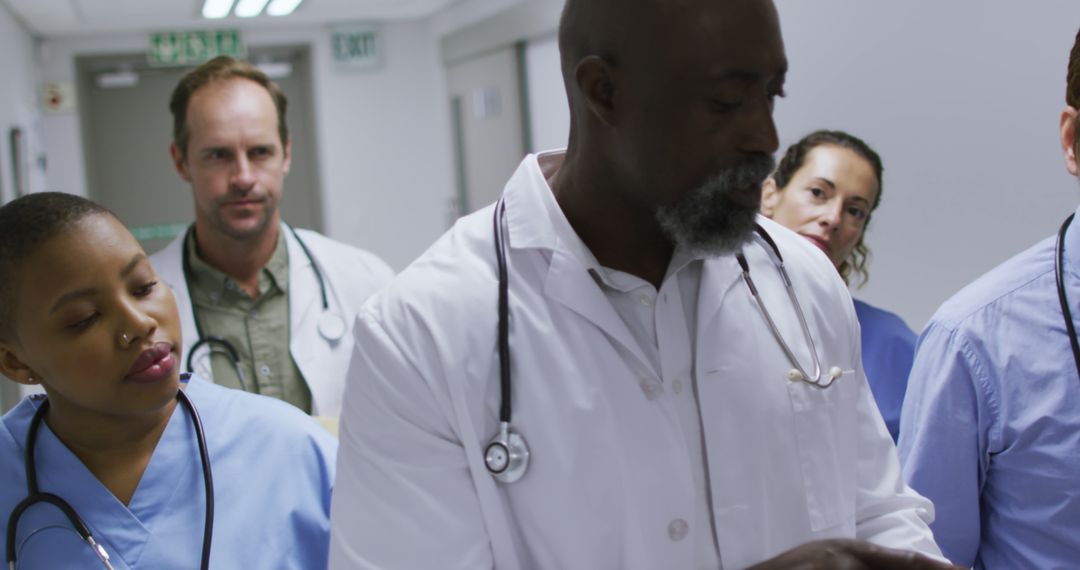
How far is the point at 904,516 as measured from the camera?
1077 millimetres

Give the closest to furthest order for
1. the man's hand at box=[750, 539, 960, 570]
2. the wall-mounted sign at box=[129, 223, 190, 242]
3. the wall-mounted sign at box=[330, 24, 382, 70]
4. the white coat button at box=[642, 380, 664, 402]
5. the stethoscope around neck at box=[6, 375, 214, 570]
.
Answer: the man's hand at box=[750, 539, 960, 570], the white coat button at box=[642, 380, 664, 402], the stethoscope around neck at box=[6, 375, 214, 570], the wall-mounted sign at box=[129, 223, 190, 242], the wall-mounted sign at box=[330, 24, 382, 70]

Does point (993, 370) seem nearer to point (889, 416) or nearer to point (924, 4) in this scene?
point (889, 416)

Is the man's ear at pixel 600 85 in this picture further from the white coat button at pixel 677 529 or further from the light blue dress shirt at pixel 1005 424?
the light blue dress shirt at pixel 1005 424

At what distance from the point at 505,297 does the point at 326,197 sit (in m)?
5.65

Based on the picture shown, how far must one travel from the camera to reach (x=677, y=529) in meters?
0.98

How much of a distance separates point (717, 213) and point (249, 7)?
4.88 metres

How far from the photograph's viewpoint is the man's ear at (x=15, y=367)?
133 centimetres

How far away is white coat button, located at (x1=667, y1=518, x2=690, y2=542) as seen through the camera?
3.22 feet

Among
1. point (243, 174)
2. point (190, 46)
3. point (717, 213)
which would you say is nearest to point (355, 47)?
point (190, 46)

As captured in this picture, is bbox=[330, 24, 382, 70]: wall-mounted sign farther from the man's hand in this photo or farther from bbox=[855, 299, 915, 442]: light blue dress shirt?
the man's hand

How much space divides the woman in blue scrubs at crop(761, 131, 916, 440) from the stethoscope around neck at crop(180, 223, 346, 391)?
88cm

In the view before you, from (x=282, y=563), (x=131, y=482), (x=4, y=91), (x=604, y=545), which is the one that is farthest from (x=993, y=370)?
(x=4, y=91)

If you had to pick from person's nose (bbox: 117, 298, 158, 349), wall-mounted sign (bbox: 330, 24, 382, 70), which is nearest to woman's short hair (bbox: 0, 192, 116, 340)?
person's nose (bbox: 117, 298, 158, 349)

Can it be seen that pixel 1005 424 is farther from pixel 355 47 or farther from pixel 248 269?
pixel 355 47
